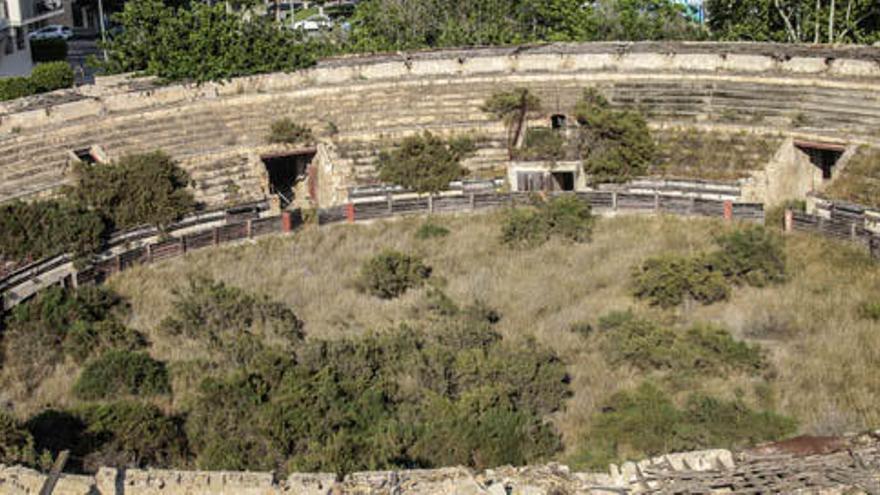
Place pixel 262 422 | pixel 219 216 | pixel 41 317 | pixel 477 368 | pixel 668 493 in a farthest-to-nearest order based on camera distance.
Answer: pixel 219 216 < pixel 41 317 < pixel 477 368 < pixel 262 422 < pixel 668 493

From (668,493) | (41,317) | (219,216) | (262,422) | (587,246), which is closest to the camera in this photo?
(668,493)

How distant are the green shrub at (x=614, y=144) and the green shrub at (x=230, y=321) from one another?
46.8 feet

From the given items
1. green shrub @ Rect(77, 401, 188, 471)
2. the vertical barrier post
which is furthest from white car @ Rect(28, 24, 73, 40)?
green shrub @ Rect(77, 401, 188, 471)

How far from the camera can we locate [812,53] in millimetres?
44719

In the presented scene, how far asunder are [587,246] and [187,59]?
1930 cm

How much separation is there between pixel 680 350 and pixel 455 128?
18.0 meters

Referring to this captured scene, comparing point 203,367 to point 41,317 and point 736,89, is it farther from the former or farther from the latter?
point 736,89

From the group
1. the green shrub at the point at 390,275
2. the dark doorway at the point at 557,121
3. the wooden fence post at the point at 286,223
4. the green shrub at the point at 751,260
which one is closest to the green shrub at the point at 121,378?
the green shrub at the point at 390,275

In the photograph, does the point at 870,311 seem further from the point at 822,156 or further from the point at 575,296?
the point at 822,156

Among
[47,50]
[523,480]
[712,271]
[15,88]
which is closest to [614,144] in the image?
[712,271]

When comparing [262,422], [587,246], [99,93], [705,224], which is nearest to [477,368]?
[262,422]

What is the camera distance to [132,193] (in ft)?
125

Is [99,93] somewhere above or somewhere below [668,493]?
above

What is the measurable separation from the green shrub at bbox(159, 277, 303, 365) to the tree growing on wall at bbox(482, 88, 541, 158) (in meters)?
15.2
